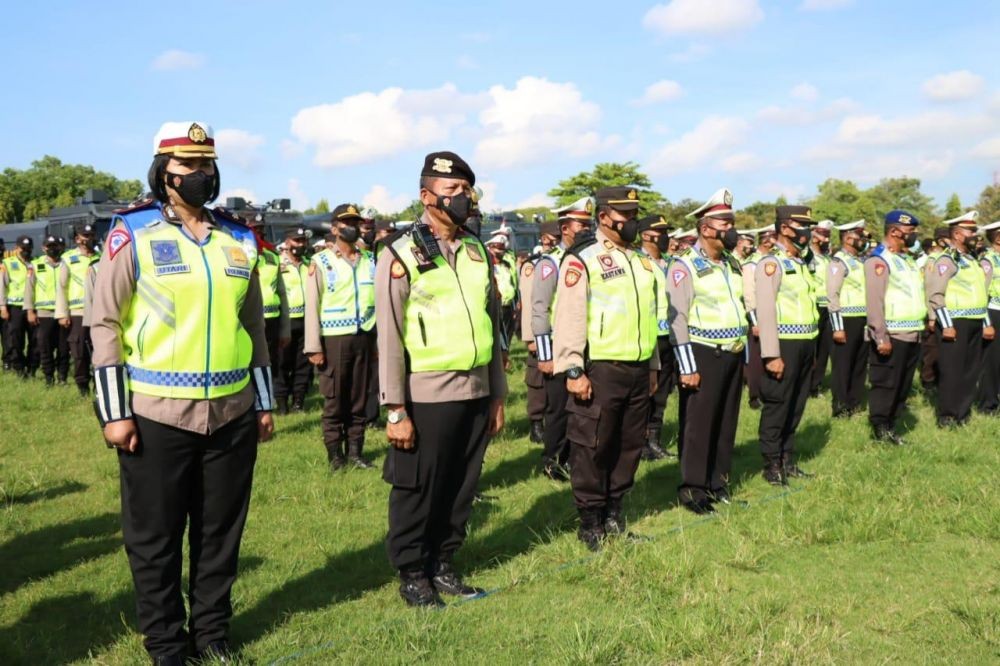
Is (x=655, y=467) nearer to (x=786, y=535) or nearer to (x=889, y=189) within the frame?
(x=786, y=535)

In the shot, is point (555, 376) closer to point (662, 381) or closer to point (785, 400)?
point (785, 400)

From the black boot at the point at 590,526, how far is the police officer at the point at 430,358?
1081mm

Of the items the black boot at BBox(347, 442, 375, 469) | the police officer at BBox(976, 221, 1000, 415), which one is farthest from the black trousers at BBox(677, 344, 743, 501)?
the police officer at BBox(976, 221, 1000, 415)

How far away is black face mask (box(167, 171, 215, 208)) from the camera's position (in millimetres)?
3564

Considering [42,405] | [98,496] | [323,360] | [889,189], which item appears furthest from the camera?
[889,189]

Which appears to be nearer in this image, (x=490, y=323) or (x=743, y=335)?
(x=490, y=323)

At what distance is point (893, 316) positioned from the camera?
324 inches

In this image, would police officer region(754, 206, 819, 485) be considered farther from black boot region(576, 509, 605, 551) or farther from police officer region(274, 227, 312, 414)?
police officer region(274, 227, 312, 414)

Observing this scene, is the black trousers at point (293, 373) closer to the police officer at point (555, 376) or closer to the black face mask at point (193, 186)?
the police officer at point (555, 376)

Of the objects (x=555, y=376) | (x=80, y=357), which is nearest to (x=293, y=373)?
(x=80, y=357)

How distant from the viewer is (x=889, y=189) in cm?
5738

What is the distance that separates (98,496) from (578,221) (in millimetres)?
4617

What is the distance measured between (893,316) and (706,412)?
314 centimetres

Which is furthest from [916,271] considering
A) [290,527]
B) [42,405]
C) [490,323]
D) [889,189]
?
[889,189]
